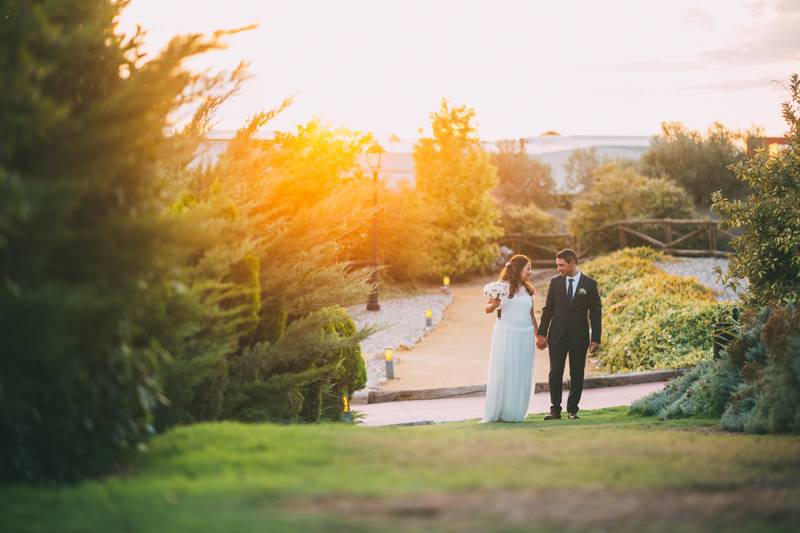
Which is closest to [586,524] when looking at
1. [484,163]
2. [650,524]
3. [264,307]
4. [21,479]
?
[650,524]

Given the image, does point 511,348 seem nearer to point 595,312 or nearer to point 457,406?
point 595,312

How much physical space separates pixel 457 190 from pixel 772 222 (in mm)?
22911

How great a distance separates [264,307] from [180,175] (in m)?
1.49

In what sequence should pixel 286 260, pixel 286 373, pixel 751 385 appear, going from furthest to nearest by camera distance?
pixel 286 260
pixel 286 373
pixel 751 385

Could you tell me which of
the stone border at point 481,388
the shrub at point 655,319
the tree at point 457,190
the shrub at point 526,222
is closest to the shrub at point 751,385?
the stone border at point 481,388

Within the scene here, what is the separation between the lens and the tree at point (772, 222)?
10648mm

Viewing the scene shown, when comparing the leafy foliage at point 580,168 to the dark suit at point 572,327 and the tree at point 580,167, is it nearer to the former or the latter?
the tree at point 580,167

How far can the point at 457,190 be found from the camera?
33531 millimetres

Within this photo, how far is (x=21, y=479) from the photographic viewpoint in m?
4.72

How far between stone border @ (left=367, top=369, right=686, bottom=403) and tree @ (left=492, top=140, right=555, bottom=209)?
30568 mm

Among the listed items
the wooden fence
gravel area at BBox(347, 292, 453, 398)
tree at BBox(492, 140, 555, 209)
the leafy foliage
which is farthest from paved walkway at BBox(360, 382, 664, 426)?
the leafy foliage

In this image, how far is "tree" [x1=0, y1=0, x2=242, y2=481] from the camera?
13.9 ft

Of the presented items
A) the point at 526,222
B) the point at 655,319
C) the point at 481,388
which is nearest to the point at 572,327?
the point at 481,388

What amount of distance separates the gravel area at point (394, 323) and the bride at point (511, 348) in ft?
11.1
